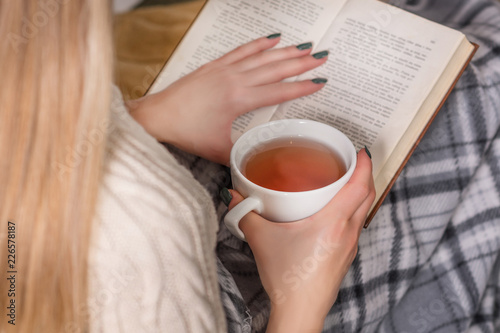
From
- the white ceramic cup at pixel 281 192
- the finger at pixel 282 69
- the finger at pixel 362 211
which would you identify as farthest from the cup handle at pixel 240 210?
the finger at pixel 282 69

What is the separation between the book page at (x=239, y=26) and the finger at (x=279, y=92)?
0.25 feet

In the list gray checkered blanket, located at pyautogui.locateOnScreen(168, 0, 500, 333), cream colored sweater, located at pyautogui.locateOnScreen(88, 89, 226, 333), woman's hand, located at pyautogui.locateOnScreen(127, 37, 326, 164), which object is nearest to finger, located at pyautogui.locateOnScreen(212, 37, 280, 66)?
woman's hand, located at pyautogui.locateOnScreen(127, 37, 326, 164)

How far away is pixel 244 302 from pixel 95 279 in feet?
0.71

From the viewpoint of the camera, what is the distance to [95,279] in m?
0.39

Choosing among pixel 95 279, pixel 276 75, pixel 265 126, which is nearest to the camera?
pixel 95 279

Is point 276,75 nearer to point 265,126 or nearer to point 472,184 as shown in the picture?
point 265,126

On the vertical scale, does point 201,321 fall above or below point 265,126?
below

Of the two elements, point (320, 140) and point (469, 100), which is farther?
point (469, 100)

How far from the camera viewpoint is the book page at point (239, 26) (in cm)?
64

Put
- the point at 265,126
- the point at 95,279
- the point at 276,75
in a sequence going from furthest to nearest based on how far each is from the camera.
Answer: the point at 276,75 → the point at 265,126 → the point at 95,279

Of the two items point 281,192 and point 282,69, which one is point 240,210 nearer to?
point 281,192

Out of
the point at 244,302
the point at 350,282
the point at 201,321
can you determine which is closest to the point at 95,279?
the point at 201,321

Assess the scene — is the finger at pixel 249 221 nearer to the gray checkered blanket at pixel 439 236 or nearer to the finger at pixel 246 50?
the gray checkered blanket at pixel 439 236

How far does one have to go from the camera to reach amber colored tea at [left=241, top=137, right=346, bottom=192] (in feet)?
1.65
